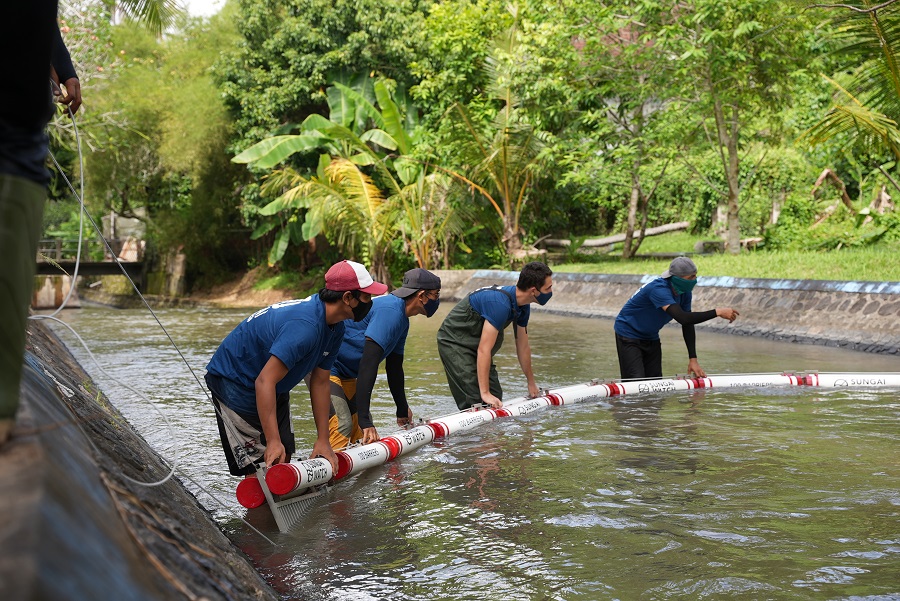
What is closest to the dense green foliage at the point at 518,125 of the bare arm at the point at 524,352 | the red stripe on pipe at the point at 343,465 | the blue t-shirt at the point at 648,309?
the blue t-shirt at the point at 648,309

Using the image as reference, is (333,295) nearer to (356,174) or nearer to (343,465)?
(343,465)

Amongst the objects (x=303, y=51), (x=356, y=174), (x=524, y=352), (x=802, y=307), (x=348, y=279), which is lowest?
(x=802, y=307)

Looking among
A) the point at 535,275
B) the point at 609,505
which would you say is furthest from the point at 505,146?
the point at 609,505

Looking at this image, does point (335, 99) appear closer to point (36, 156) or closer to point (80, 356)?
point (80, 356)

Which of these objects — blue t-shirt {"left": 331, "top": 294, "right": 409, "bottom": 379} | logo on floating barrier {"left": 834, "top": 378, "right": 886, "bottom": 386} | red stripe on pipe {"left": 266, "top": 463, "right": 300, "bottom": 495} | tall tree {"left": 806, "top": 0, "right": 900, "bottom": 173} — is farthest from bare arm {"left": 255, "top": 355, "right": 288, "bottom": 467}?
tall tree {"left": 806, "top": 0, "right": 900, "bottom": 173}

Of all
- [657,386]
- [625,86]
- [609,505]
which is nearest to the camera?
[609,505]

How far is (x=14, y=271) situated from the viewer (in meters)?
2.13

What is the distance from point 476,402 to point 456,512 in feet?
8.73

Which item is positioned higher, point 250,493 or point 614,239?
point 614,239

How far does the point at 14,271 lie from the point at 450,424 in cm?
561

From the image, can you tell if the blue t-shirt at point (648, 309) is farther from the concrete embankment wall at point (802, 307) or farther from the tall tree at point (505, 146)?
the tall tree at point (505, 146)

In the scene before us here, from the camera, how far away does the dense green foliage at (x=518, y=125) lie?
19.7 m

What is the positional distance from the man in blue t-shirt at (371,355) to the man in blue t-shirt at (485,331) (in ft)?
3.04

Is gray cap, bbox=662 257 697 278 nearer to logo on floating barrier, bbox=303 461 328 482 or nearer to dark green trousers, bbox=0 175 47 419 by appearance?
logo on floating barrier, bbox=303 461 328 482
